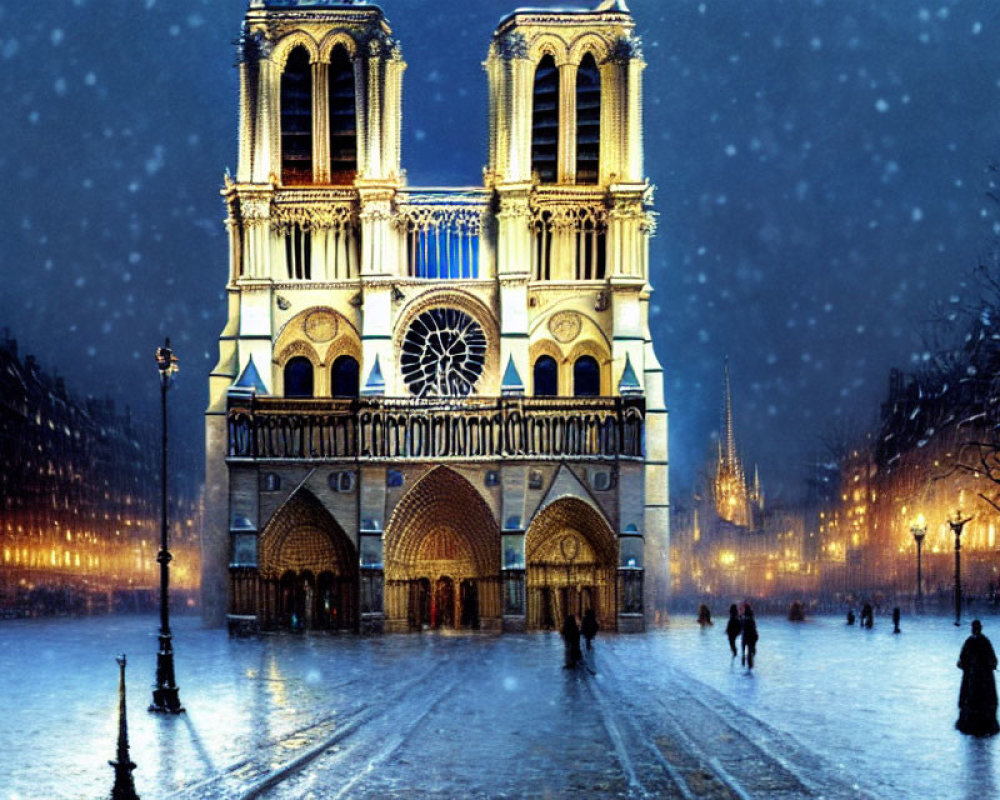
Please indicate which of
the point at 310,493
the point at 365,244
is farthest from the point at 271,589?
the point at 365,244

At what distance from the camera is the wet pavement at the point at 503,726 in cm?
1348

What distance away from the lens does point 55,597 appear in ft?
192

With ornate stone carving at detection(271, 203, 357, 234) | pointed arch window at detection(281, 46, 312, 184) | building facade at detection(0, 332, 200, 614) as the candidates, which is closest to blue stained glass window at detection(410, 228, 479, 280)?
ornate stone carving at detection(271, 203, 357, 234)

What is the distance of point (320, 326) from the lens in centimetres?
4650

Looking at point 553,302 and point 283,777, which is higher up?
point 553,302

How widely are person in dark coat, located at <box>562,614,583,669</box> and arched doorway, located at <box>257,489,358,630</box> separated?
58.2 ft

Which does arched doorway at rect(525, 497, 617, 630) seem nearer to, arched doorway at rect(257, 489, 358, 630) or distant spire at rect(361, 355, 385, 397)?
arched doorway at rect(257, 489, 358, 630)

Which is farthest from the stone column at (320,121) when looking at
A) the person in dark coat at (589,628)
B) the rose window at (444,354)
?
the person in dark coat at (589,628)

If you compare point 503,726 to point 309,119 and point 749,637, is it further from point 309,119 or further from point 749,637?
point 309,119

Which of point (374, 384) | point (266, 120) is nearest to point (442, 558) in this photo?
point (374, 384)

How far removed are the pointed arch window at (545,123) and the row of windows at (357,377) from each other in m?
6.49

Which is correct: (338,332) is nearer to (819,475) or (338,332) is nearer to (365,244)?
(365,244)

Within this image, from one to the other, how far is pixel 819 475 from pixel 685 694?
230 ft

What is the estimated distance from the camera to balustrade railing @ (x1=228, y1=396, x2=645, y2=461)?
4288 cm
